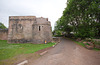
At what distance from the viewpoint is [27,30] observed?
14922mm

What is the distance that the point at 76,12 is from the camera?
A: 1558cm

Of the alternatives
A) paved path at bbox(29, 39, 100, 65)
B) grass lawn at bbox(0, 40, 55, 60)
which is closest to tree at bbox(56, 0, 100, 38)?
paved path at bbox(29, 39, 100, 65)

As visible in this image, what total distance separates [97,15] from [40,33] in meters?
14.3

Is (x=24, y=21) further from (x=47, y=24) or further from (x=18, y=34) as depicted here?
Answer: (x=47, y=24)

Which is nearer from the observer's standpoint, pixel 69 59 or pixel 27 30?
pixel 69 59

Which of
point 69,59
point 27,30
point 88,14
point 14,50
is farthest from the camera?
point 27,30

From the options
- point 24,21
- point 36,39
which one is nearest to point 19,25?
point 24,21

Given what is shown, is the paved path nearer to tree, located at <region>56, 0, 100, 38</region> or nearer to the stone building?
the stone building

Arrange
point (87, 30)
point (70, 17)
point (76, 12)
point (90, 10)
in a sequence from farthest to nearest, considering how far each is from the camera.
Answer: point (70, 17)
point (76, 12)
point (87, 30)
point (90, 10)

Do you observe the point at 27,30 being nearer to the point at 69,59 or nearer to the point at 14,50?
the point at 14,50

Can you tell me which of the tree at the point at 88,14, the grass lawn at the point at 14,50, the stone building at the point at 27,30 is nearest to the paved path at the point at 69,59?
the grass lawn at the point at 14,50

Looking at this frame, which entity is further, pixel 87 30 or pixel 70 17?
pixel 70 17

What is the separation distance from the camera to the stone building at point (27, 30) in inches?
569

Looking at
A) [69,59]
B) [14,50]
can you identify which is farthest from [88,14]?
[14,50]
